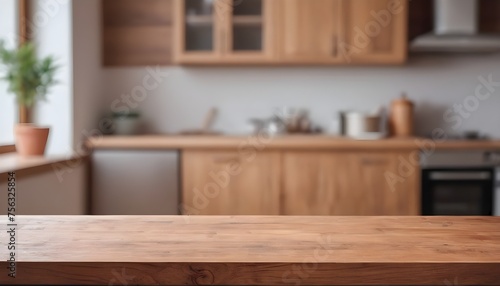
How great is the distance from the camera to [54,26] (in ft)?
10.2

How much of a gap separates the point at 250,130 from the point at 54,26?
146cm

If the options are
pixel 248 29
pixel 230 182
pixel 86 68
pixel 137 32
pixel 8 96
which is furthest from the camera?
pixel 137 32

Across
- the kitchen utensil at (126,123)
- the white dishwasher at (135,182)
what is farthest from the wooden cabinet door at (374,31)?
the kitchen utensil at (126,123)

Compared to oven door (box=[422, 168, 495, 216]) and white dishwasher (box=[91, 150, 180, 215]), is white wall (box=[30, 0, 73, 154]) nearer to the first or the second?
white dishwasher (box=[91, 150, 180, 215])

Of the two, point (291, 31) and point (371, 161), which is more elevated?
point (291, 31)

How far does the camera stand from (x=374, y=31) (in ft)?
11.3

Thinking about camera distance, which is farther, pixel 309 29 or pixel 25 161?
pixel 309 29

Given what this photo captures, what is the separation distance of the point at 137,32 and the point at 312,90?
→ 4.37 ft

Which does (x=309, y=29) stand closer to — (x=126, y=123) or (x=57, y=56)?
(x=126, y=123)

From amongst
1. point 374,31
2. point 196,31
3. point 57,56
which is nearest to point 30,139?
point 57,56

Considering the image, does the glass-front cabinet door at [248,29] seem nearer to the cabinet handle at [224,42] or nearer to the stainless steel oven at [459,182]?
the cabinet handle at [224,42]

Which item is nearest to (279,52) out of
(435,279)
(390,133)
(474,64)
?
(390,133)

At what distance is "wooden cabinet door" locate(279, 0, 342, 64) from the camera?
342 cm

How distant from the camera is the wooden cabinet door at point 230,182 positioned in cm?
319
